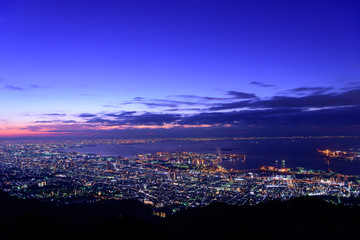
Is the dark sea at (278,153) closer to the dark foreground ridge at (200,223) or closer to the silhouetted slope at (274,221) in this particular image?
the silhouetted slope at (274,221)

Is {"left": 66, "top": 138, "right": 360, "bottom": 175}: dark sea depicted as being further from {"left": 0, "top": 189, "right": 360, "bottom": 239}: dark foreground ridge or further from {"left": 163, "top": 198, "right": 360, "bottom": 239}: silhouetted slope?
{"left": 0, "top": 189, "right": 360, "bottom": 239}: dark foreground ridge

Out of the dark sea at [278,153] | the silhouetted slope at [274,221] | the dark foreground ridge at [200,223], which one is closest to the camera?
the dark foreground ridge at [200,223]

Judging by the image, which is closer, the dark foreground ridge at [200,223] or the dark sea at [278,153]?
the dark foreground ridge at [200,223]

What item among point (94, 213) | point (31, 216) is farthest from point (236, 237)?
point (94, 213)

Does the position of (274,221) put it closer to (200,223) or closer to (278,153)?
(200,223)

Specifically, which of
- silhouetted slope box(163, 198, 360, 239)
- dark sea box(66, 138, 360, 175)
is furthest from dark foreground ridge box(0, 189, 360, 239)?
dark sea box(66, 138, 360, 175)

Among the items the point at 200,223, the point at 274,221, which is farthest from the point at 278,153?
the point at 200,223

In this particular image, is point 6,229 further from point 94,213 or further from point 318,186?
point 318,186

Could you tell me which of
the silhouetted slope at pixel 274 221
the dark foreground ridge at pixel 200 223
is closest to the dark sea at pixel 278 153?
the silhouetted slope at pixel 274 221

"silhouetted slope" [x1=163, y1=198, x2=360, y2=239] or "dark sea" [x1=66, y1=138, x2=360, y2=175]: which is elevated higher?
"silhouetted slope" [x1=163, y1=198, x2=360, y2=239]
